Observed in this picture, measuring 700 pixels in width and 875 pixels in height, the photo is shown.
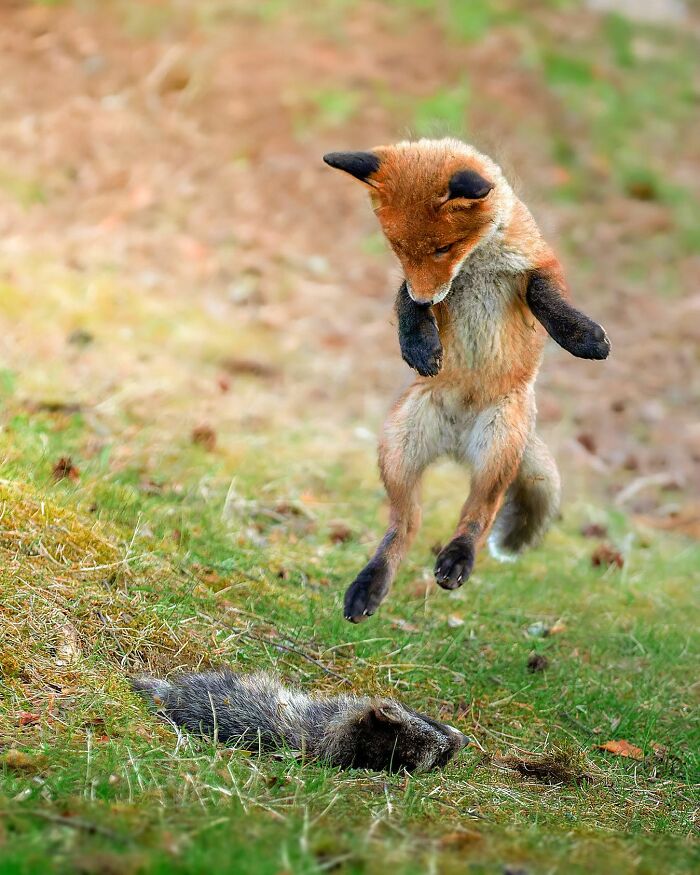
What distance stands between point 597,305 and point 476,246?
22.3 feet

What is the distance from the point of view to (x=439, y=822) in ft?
10.9

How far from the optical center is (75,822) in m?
2.88

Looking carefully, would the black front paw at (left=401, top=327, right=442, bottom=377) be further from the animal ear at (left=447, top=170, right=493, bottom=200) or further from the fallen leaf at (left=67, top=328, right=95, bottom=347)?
the fallen leaf at (left=67, top=328, right=95, bottom=347)

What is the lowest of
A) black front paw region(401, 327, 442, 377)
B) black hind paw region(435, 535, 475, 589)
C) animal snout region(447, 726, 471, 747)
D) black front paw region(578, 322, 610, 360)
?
animal snout region(447, 726, 471, 747)

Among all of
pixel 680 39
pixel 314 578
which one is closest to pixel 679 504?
pixel 314 578

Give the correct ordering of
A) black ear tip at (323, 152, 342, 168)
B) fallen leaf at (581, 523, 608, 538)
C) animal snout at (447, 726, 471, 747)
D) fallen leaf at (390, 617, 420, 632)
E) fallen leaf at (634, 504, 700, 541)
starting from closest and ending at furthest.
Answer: animal snout at (447, 726, 471, 747)
black ear tip at (323, 152, 342, 168)
fallen leaf at (390, 617, 420, 632)
fallen leaf at (581, 523, 608, 538)
fallen leaf at (634, 504, 700, 541)

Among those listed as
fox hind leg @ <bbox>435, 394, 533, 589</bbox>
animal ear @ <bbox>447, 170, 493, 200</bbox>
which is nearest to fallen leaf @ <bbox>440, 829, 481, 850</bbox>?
fox hind leg @ <bbox>435, 394, 533, 589</bbox>

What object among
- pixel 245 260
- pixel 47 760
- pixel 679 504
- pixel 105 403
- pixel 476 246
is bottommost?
pixel 679 504

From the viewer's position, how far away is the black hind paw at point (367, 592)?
4.55m

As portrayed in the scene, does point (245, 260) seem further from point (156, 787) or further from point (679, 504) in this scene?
point (156, 787)

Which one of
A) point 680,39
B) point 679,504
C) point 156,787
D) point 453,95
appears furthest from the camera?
point 680,39

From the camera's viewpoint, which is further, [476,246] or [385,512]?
[385,512]

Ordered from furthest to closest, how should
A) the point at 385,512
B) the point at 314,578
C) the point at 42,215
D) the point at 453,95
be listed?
1. the point at 453,95
2. the point at 42,215
3. the point at 385,512
4. the point at 314,578

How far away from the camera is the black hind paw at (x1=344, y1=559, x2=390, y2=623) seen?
14.9 ft
